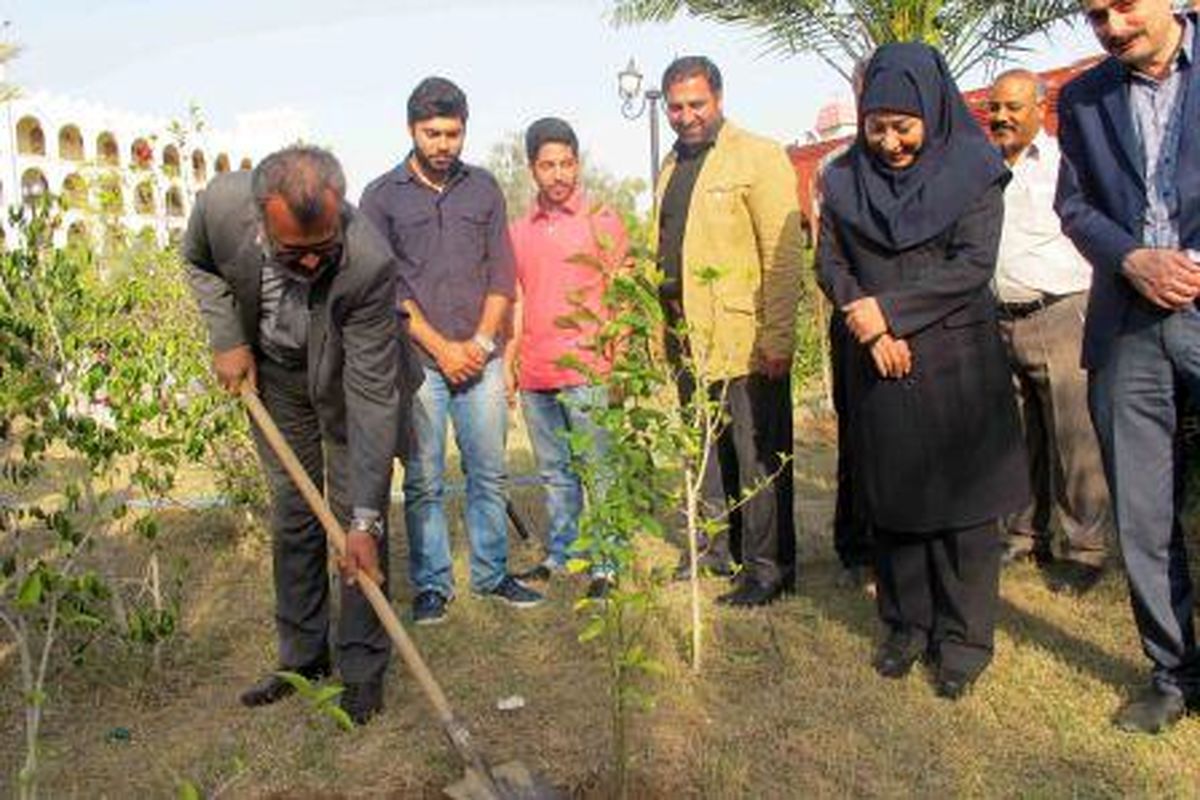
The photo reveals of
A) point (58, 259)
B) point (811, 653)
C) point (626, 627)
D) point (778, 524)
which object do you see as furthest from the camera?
point (778, 524)

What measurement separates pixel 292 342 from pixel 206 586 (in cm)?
205

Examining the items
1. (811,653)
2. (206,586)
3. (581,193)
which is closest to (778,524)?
(811,653)

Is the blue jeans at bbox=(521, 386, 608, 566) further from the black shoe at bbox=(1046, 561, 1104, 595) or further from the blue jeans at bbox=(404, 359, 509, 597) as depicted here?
the black shoe at bbox=(1046, 561, 1104, 595)

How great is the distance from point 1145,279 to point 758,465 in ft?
5.65

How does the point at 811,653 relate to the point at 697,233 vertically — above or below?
below

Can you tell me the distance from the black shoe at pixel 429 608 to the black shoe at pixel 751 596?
1017 millimetres

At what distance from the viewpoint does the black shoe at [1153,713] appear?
3.02m

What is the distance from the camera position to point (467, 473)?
4.50 m

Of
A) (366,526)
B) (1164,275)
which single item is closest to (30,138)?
(366,526)

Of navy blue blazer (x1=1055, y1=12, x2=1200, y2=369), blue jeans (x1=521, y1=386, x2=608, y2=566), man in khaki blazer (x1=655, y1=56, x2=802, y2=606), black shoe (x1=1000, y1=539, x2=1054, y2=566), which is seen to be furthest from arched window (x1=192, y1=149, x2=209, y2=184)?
navy blue blazer (x1=1055, y1=12, x2=1200, y2=369)

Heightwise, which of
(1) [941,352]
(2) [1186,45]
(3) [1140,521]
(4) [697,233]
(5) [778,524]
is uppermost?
(2) [1186,45]

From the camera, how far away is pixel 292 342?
332 cm

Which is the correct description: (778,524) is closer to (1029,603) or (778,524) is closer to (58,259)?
(1029,603)

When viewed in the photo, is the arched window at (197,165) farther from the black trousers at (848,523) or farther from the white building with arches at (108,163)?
the black trousers at (848,523)
